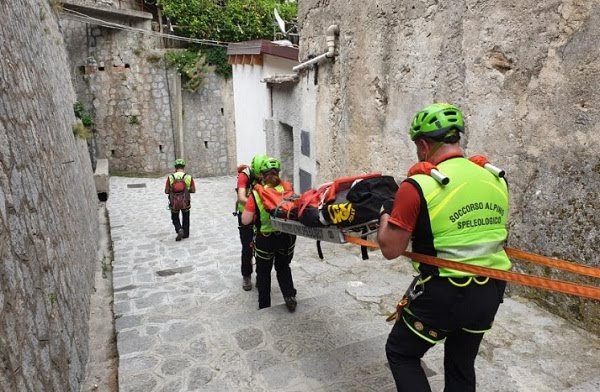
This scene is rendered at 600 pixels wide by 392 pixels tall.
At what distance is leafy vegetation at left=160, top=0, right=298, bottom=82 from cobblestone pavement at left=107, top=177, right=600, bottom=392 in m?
15.6

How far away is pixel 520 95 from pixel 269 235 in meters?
2.71

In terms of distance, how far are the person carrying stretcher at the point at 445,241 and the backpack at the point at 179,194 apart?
272 inches

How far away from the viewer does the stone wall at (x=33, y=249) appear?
2441mm

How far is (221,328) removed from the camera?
414cm

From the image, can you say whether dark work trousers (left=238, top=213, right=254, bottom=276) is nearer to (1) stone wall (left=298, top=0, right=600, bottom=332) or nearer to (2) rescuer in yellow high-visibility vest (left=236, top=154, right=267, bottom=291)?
(2) rescuer in yellow high-visibility vest (left=236, top=154, right=267, bottom=291)

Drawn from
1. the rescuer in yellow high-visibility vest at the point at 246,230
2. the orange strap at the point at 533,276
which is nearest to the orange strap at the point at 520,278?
the orange strap at the point at 533,276

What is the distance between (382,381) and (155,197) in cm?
1312

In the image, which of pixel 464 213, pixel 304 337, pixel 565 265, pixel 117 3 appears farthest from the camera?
pixel 117 3

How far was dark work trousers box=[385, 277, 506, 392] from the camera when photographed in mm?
2152

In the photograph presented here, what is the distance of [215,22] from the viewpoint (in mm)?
19953

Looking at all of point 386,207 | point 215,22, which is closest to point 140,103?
point 215,22

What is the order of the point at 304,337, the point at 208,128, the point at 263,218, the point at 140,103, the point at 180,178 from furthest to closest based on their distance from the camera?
1. the point at 208,128
2. the point at 140,103
3. the point at 180,178
4. the point at 263,218
5. the point at 304,337

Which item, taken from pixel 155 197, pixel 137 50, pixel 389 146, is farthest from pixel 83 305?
pixel 137 50

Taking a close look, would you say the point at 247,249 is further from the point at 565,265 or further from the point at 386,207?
the point at 565,265
